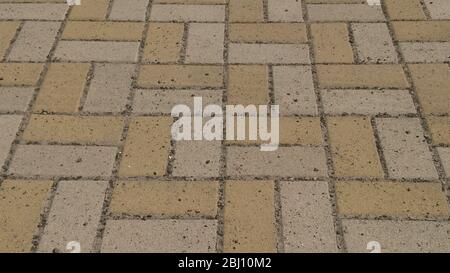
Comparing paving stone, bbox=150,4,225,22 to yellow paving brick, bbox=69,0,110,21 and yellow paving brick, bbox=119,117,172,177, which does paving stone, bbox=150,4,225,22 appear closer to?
yellow paving brick, bbox=69,0,110,21

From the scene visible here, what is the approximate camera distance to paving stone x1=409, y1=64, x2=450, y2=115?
2.52 m

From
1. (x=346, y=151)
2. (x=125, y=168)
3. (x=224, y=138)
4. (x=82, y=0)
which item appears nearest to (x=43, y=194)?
(x=125, y=168)

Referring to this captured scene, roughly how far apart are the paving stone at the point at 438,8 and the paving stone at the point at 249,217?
160 centimetres

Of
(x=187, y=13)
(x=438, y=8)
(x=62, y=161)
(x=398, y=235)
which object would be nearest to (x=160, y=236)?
(x=62, y=161)

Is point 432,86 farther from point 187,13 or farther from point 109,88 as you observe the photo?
point 109,88

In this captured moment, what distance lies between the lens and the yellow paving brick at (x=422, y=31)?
2.93 metres

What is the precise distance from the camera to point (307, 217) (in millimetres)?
2072

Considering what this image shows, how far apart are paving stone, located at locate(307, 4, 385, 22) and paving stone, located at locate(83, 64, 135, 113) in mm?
1099

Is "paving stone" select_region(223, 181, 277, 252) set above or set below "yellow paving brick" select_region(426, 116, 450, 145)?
below

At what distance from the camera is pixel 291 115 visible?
2488mm

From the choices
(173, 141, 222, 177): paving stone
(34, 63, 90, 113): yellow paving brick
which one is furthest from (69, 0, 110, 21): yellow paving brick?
(173, 141, 222, 177): paving stone

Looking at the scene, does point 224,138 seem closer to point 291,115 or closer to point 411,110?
point 291,115

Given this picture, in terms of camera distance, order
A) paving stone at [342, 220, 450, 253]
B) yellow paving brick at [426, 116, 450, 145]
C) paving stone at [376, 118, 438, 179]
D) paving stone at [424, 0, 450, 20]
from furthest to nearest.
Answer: paving stone at [424, 0, 450, 20] < yellow paving brick at [426, 116, 450, 145] < paving stone at [376, 118, 438, 179] < paving stone at [342, 220, 450, 253]

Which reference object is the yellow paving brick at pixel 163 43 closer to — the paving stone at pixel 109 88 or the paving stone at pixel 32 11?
the paving stone at pixel 109 88
